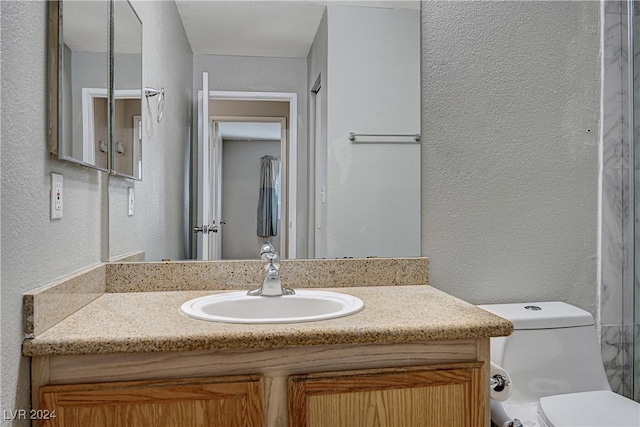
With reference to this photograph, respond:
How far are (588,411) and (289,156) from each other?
1.23 meters

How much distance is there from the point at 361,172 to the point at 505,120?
60 centimetres

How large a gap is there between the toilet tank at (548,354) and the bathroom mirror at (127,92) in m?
1.35

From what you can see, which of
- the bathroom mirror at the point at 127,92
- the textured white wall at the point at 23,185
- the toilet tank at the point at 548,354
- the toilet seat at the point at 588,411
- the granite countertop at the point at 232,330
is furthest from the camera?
the toilet tank at the point at 548,354

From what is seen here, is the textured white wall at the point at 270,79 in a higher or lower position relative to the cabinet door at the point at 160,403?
higher

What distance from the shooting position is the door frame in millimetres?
1693

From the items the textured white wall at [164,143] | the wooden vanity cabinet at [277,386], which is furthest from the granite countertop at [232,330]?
the textured white wall at [164,143]

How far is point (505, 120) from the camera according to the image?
1.84 m

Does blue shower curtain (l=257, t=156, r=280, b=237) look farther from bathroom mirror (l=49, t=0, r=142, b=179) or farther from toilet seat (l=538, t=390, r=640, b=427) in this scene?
toilet seat (l=538, t=390, r=640, b=427)

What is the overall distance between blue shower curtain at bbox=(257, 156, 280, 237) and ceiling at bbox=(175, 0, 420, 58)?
39 centimetres

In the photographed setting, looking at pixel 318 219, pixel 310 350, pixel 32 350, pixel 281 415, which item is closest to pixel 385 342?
pixel 310 350

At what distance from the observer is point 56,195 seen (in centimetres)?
116

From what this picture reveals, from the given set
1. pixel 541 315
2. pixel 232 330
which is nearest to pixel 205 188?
pixel 232 330

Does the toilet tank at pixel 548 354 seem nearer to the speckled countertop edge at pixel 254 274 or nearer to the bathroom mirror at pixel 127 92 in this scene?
the speckled countertop edge at pixel 254 274

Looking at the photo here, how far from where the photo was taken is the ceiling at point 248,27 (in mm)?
1708
